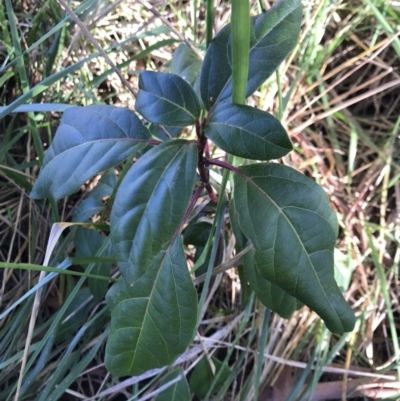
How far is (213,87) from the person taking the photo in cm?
65

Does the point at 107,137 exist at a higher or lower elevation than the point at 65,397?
higher

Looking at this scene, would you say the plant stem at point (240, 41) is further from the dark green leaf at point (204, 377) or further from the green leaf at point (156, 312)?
the dark green leaf at point (204, 377)

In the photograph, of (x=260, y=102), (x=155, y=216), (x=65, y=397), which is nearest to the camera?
(x=155, y=216)

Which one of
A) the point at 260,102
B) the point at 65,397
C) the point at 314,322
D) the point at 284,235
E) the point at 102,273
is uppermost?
the point at 260,102

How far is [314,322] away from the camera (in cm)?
108

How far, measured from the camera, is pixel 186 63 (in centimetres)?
92

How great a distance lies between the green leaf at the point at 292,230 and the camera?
60cm

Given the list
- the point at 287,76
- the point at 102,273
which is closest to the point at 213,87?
the point at 102,273

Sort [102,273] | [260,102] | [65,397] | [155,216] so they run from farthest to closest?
[260,102], [65,397], [102,273], [155,216]

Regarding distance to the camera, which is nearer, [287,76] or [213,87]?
[213,87]

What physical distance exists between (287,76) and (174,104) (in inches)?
28.6

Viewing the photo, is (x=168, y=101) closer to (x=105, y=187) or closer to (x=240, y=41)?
(x=240, y=41)

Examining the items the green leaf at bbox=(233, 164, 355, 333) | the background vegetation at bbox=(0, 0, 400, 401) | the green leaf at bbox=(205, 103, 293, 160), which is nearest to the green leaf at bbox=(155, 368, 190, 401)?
the background vegetation at bbox=(0, 0, 400, 401)

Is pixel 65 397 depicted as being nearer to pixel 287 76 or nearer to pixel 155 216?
pixel 155 216
